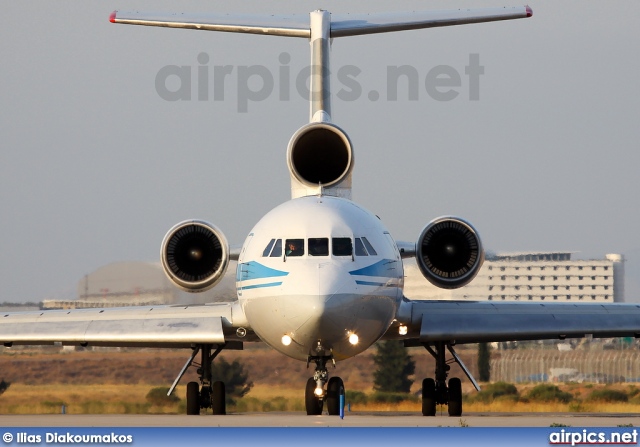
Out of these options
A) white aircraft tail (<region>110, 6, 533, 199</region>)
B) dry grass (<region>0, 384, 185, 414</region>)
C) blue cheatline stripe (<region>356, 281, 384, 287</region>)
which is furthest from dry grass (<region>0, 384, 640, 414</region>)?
blue cheatline stripe (<region>356, 281, 384, 287</region>)

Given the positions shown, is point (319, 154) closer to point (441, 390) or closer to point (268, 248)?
point (268, 248)

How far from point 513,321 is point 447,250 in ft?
5.46

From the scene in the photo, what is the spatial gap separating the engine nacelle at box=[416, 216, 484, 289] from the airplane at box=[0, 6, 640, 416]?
0.7 inches

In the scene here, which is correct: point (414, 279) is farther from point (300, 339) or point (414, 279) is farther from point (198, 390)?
point (300, 339)

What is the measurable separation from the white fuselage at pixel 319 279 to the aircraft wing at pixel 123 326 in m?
1.98

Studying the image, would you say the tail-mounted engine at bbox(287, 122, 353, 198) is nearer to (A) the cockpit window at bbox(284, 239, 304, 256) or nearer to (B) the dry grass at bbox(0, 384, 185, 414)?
(A) the cockpit window at bbox(284, 239, 304, 256)

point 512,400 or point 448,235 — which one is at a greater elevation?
point 448,235

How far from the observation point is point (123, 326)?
23938 millimetres

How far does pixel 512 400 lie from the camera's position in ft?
98.2

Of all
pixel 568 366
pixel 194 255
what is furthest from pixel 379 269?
pixel 568 366

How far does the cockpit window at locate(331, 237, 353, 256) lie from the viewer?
19.9m

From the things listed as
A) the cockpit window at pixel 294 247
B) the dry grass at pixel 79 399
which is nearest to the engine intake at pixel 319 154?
the cockpit window at pixel 294 247

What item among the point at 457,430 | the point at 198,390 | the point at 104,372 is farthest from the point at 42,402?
the point at 457,430

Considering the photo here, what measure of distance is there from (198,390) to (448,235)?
5385mm
